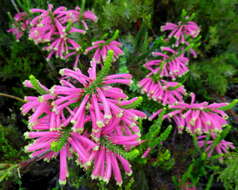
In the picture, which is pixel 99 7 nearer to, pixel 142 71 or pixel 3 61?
pixel 142 71

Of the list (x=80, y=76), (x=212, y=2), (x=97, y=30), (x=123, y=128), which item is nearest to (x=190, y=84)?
(x=212, y=2)

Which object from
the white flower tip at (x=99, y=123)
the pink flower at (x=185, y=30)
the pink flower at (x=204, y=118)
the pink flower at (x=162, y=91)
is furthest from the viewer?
the pink flower at (x=185, y=30)

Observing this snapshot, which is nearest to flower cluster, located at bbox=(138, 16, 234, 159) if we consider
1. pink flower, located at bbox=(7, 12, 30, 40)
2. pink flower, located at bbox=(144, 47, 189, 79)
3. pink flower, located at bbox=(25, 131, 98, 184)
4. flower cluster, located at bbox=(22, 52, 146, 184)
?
pink flower, located at bbox=(144, 47, 189, 79)

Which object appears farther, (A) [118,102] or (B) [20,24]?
(B) [20,24]

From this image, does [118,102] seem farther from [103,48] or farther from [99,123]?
[103,48]

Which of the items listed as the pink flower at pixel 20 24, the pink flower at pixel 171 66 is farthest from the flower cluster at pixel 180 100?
the pink flower at pixel 20 24

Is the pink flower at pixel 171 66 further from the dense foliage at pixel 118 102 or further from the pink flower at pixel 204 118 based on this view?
the pink flower at pixel 204 118

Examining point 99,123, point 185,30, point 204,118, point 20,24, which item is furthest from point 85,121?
point 20,24

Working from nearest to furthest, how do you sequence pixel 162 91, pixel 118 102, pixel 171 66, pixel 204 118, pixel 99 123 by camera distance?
1. pixel 99 123
2. pixel 118 102
3. pixel 204 118
4. pixel 162 91
5. pixel 171 66

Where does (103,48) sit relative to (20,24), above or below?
below
